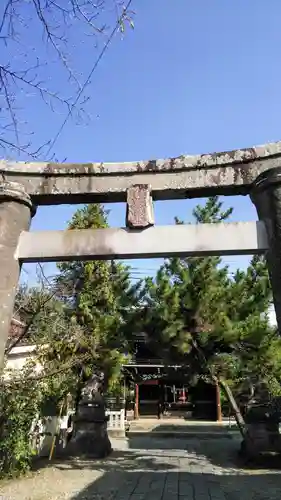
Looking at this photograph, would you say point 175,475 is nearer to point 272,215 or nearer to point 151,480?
point 151,480

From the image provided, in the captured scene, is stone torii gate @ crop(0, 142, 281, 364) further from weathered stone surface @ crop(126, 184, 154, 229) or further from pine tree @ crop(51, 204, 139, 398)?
pine tree @ crop(51, 204, 139, 398)

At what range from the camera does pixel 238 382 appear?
39.0 ft

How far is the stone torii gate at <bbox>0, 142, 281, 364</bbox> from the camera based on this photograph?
183 inches

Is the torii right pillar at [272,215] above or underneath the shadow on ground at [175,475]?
above

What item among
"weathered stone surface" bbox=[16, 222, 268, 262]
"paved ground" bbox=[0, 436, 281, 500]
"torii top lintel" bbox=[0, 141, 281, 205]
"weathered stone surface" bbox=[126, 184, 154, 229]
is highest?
"torii top lintel" bbox=[0, 141, 281, 205]

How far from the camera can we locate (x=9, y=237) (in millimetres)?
4828

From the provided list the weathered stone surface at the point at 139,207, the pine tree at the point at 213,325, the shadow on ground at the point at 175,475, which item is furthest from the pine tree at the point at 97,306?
the weathered stone surface at the point at 139,207

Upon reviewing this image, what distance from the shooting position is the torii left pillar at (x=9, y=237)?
4.54m

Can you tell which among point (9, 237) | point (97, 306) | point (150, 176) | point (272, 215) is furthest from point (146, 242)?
point (97, 306)

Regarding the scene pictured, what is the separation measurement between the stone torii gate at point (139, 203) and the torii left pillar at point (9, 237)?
1cm

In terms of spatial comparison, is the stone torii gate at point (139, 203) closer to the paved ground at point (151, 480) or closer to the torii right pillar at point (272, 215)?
the torii right pillar at point (272, 215)

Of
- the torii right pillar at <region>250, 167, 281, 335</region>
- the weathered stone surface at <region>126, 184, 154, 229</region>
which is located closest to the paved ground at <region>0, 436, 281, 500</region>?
the torii right pillar at <region>250, 167, 281, 335</region>

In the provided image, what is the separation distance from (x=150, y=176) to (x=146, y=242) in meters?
0.91

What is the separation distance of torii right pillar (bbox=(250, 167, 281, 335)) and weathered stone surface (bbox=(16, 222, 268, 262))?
11 cm
